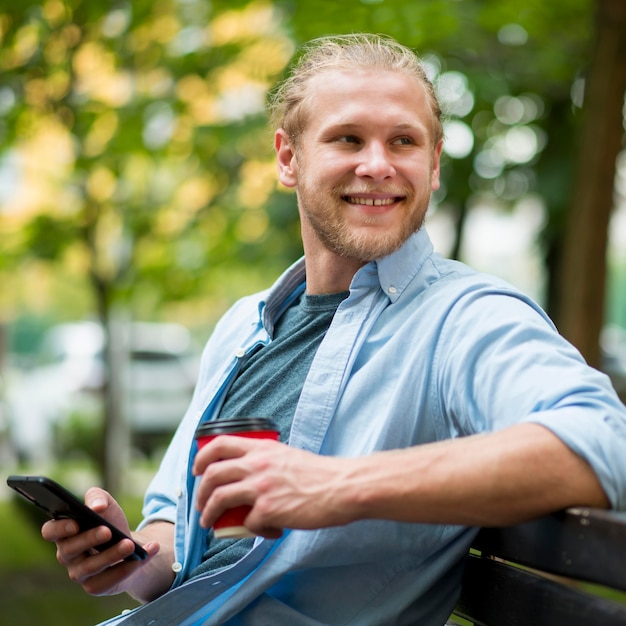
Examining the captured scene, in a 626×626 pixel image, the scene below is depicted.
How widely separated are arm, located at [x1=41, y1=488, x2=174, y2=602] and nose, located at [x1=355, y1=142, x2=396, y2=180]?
931 millimetres

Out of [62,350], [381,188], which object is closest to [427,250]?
[381,188]

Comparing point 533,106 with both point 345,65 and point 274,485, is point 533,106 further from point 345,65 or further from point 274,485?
point 274,485

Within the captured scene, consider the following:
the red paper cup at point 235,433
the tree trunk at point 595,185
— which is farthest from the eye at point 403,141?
the tree trunk at point 595,185

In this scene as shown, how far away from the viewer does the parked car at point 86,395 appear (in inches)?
558

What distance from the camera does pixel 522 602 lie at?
1.77 metres

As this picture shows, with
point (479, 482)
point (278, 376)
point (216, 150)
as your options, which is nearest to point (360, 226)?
point (278, 376)

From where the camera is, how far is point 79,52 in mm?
7340

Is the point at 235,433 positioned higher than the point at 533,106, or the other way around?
the point at 533,106

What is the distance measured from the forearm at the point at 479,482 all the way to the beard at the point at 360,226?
71cm

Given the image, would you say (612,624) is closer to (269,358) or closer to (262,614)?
(262,614)

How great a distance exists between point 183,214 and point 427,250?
684 cm

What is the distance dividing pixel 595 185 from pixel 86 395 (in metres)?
11.0

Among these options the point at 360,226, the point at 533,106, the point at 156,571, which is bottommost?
the point at 156,571

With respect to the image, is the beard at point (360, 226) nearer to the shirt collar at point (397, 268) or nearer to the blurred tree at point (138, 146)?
the shirt collar at point (397, 268)
